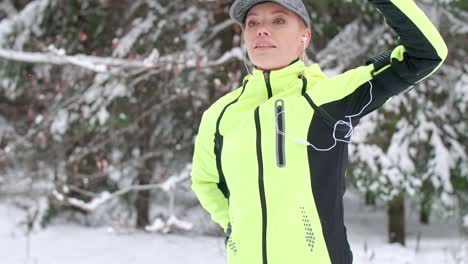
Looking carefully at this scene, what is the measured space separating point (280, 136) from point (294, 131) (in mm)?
48

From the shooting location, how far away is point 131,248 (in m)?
6.82

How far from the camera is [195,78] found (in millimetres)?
6562

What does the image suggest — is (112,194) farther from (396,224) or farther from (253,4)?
(253,4)

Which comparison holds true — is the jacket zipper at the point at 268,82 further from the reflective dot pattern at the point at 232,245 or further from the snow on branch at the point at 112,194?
the snow on branch at the point at 112,194

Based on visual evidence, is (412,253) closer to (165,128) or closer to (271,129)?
(165,128)

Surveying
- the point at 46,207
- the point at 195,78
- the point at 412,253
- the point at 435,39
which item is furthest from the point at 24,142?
the point at 435,39

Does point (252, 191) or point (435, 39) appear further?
point (252, 191)

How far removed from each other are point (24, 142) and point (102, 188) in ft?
4.01

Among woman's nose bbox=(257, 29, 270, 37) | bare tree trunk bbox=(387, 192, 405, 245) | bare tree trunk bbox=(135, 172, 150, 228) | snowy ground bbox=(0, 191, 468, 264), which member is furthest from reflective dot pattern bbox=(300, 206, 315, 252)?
bare tree trunk bbox=(387, 192, 405, 245)

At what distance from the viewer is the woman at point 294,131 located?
1.80 m

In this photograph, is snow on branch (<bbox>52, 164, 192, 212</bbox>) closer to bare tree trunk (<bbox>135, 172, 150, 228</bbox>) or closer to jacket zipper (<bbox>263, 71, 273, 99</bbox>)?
bare tree trunk (<bbox>135, 172, 150, 228</bbox>)

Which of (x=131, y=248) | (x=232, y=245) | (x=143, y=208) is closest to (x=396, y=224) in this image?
(x=143, y=208)

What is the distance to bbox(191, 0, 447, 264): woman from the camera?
70.8 inches

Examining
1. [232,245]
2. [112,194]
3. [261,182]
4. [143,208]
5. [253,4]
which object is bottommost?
[143,208]
